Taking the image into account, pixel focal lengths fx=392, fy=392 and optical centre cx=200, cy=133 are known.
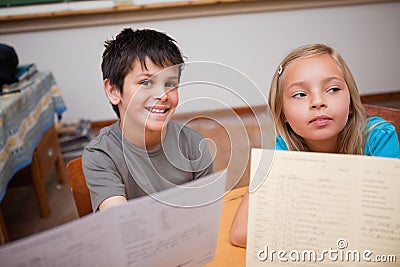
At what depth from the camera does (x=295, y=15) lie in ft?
10.9

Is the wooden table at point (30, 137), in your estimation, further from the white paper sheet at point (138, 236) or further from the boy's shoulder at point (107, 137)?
the white paper sheet at point (138, 236)

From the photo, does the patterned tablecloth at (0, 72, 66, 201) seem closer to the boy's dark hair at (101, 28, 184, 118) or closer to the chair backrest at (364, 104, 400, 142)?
the boy's dark hair at (101, 28, 184, 118)

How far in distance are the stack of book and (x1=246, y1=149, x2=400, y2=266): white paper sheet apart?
2.45 meters

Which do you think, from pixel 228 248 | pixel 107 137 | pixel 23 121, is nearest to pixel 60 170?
pixel 23 121

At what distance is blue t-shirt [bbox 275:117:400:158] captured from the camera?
777 millimetres

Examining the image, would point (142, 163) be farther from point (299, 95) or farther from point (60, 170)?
point (60, 170)

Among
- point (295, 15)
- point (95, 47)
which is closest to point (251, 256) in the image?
point (95, 47)

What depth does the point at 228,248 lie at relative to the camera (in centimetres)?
70

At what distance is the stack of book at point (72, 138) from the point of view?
2834 mm

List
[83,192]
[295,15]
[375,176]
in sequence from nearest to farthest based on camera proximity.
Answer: [375,176]
[83,192]
[295,15]

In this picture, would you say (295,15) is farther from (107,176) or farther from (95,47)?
(107,176)

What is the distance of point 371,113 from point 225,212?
51 centimetres

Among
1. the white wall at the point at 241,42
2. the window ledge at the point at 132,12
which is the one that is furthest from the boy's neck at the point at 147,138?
the window ledge at the point at 132,12

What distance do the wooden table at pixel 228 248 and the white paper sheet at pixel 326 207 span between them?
12 centimetres
